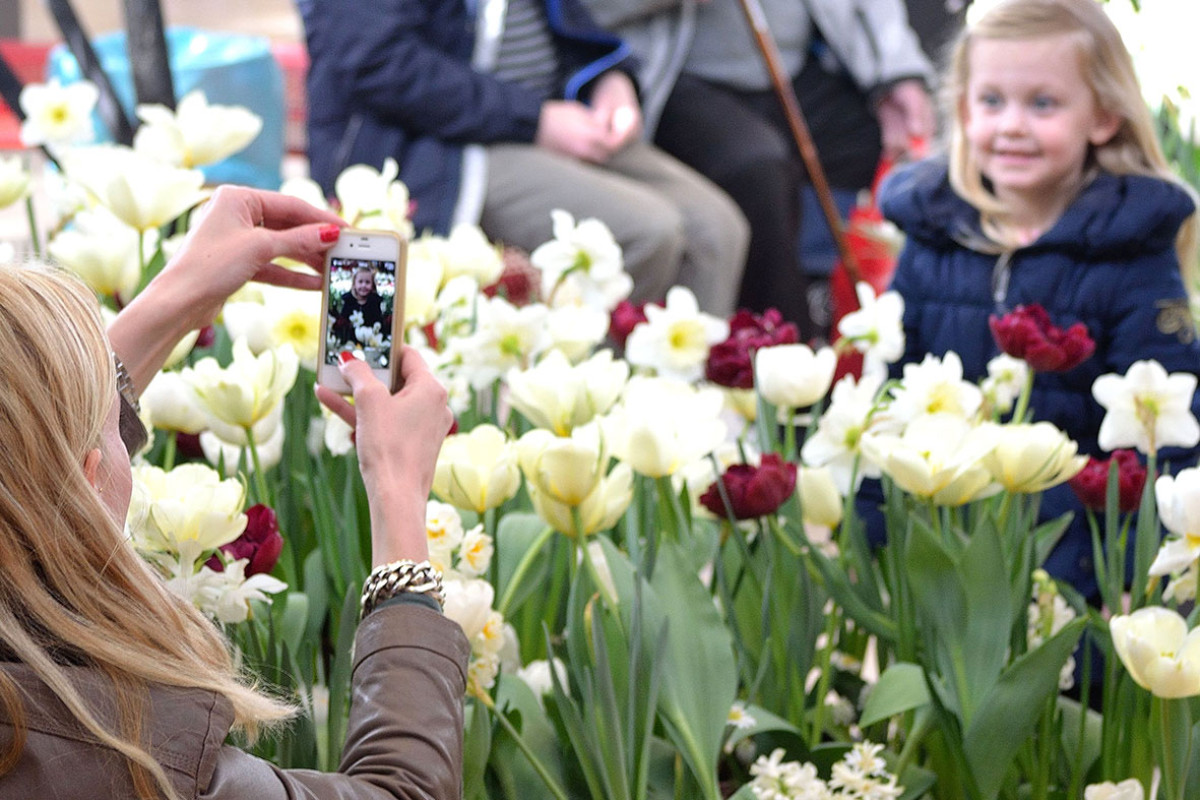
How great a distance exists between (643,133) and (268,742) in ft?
8.03

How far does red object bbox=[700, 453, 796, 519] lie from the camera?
0.99m

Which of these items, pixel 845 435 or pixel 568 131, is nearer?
pixel 845 435

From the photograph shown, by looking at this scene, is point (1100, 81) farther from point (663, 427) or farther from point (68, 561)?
point (68, 561)

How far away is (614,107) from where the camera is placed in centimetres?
281

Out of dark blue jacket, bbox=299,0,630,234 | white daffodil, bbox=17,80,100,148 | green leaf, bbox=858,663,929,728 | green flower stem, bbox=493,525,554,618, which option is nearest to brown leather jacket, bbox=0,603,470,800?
green flower stem, bbox=493,525,554,618

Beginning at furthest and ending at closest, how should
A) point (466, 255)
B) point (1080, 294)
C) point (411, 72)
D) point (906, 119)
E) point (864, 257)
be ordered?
1. point (864, 257)
2. point (906, 119)
3. point (411, 72)
4. point (1080, 294)
5. point (466, 255)

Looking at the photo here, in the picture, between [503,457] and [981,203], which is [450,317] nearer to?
[503,457]

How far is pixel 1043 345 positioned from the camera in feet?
3.79

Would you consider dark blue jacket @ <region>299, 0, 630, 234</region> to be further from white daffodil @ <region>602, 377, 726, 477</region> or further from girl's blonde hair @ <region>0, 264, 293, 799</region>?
girl's blonde hair @ <region>0, 264, 293, 799</region>

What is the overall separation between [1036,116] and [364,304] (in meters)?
1.01

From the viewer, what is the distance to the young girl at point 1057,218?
156cm

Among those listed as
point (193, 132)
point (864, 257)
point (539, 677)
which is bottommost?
point (864, 257)

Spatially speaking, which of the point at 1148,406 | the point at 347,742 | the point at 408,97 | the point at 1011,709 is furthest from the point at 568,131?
the point at 347,742

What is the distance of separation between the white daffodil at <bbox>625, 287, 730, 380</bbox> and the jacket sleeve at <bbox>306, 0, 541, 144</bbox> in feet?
4.46
